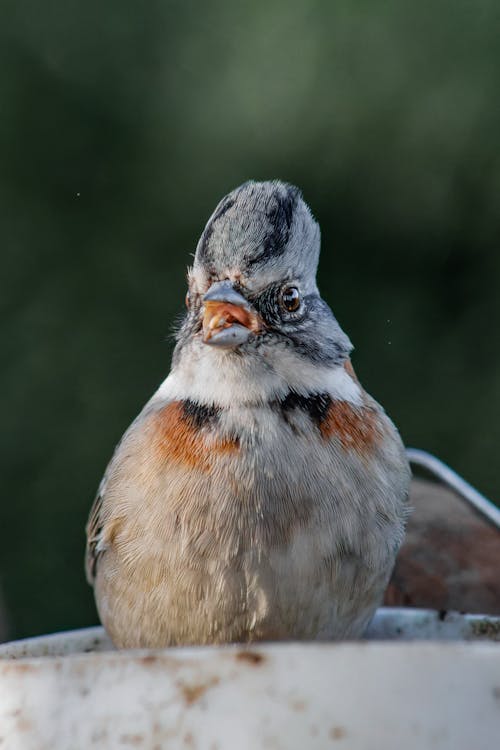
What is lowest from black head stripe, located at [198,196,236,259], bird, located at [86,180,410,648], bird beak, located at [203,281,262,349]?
bird, located at [86,180,410,648]

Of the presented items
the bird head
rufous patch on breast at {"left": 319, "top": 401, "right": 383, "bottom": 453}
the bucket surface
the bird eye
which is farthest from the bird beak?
the bucket surface

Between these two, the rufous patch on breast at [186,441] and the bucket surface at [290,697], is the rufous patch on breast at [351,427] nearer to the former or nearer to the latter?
the rufous patch on breast at [186,441]

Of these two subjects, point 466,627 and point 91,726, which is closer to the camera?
point 91,726

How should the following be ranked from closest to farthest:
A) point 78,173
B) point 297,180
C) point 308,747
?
1. point 308,747
2. point 297,180
3. point 78,173

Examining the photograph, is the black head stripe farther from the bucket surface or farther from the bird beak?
the bucket surface

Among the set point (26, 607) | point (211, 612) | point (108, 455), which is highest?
point (211, 612)

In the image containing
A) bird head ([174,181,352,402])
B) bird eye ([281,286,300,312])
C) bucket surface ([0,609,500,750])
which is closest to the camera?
bucket surface ([0,609,500,750])

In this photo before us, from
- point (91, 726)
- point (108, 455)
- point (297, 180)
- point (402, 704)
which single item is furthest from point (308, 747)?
point (108, 455)

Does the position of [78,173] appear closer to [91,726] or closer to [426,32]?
[426,32]

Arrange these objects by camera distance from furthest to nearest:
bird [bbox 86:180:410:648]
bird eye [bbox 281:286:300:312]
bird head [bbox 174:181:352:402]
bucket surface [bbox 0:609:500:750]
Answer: bird eye [bbox 281:286:300:312] < bird head [bbox 174:181:352:402] < bird [bbox 86:180:410:648] < bucket surface [bbox 0:609:500:750]
